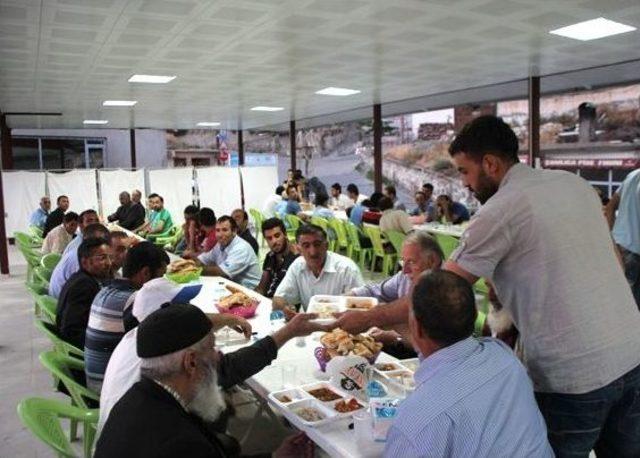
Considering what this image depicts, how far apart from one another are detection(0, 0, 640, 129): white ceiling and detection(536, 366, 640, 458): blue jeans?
3445mm

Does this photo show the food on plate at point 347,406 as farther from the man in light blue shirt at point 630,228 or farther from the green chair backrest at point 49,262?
the green chair backrest at point 49,262

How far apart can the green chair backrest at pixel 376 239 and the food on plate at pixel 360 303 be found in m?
4.25

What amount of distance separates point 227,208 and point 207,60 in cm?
628

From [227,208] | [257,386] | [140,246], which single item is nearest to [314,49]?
[140,246]

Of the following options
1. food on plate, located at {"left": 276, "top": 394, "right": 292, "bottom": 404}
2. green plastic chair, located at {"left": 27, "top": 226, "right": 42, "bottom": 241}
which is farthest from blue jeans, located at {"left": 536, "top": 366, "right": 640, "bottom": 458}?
green plastic chair, located at {"left": 27, "top": 226, "right": 42, "bottom": 241}

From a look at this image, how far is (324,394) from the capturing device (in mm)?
1859

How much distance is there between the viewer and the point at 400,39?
5.29 m

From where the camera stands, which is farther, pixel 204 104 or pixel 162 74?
pixel 204 104

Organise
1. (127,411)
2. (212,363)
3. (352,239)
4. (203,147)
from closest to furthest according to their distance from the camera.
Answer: (127,411)
(212,363)
(352,239)
(203,147)

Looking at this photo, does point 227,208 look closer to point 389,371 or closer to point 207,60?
point 207,60

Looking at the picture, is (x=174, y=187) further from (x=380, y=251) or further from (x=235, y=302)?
(x=235, y=302)

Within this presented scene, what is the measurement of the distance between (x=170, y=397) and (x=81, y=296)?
1968mm

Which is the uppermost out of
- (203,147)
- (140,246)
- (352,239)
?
(203,147)

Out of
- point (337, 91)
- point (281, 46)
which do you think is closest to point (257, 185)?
point (337, 91)
